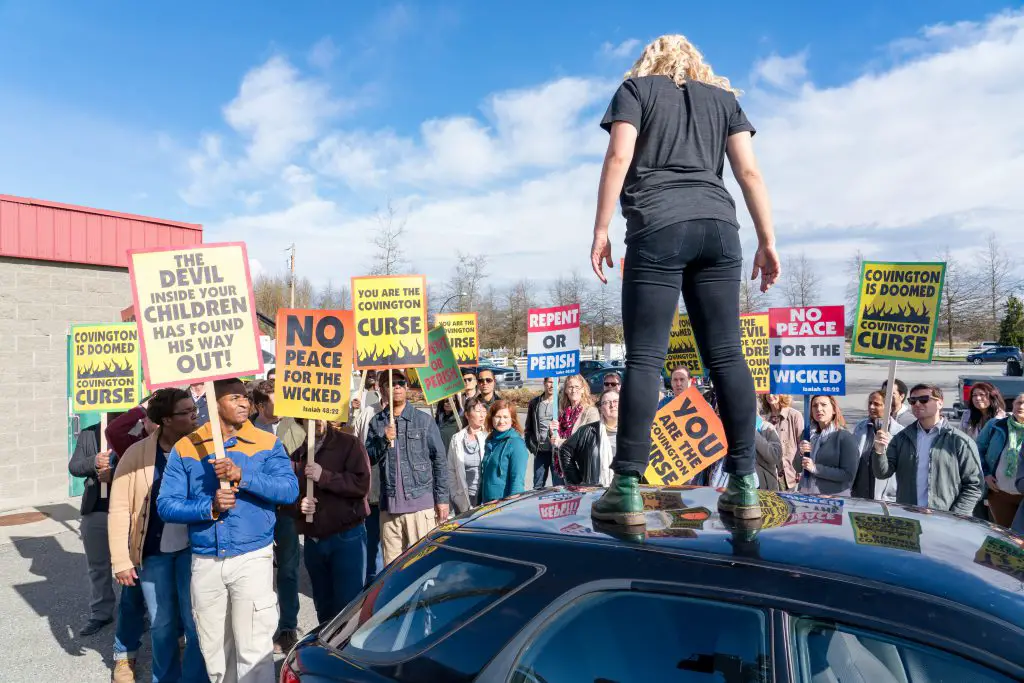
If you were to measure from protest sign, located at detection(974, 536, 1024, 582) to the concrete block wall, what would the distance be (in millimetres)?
12886

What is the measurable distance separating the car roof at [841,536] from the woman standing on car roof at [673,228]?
1.26ft

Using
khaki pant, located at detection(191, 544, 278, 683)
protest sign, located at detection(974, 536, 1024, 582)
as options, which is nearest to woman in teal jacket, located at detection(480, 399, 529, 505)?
khaki pant, located at detection(191, 544, 278, 683)

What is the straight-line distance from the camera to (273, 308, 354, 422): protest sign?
6.06 meters

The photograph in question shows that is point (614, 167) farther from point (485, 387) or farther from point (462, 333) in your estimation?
point (462, 333)

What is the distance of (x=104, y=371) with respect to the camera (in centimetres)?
709

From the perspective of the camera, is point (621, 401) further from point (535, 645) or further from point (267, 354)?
point (267, 354)

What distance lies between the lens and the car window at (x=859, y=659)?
1539 millimetres

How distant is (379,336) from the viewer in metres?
7.04

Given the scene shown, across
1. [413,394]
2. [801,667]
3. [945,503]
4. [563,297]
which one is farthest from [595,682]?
[563,297]

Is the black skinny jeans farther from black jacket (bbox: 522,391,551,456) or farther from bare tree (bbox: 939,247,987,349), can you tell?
bare tree (bbox: 939,247,987,349)

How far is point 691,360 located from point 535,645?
749 cm

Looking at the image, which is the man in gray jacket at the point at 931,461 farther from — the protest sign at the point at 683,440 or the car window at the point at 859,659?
the car window at the point at 859,659

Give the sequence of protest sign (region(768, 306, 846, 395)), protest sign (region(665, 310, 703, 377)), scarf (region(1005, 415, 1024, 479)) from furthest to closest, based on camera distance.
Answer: protest sign (region(665, 310, 703, 377)) < protest sign (region(768, 306, 846, 395)) < scarf (region(1005, 415, 1024, 479))

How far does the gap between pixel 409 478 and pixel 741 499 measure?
4.36 meters
